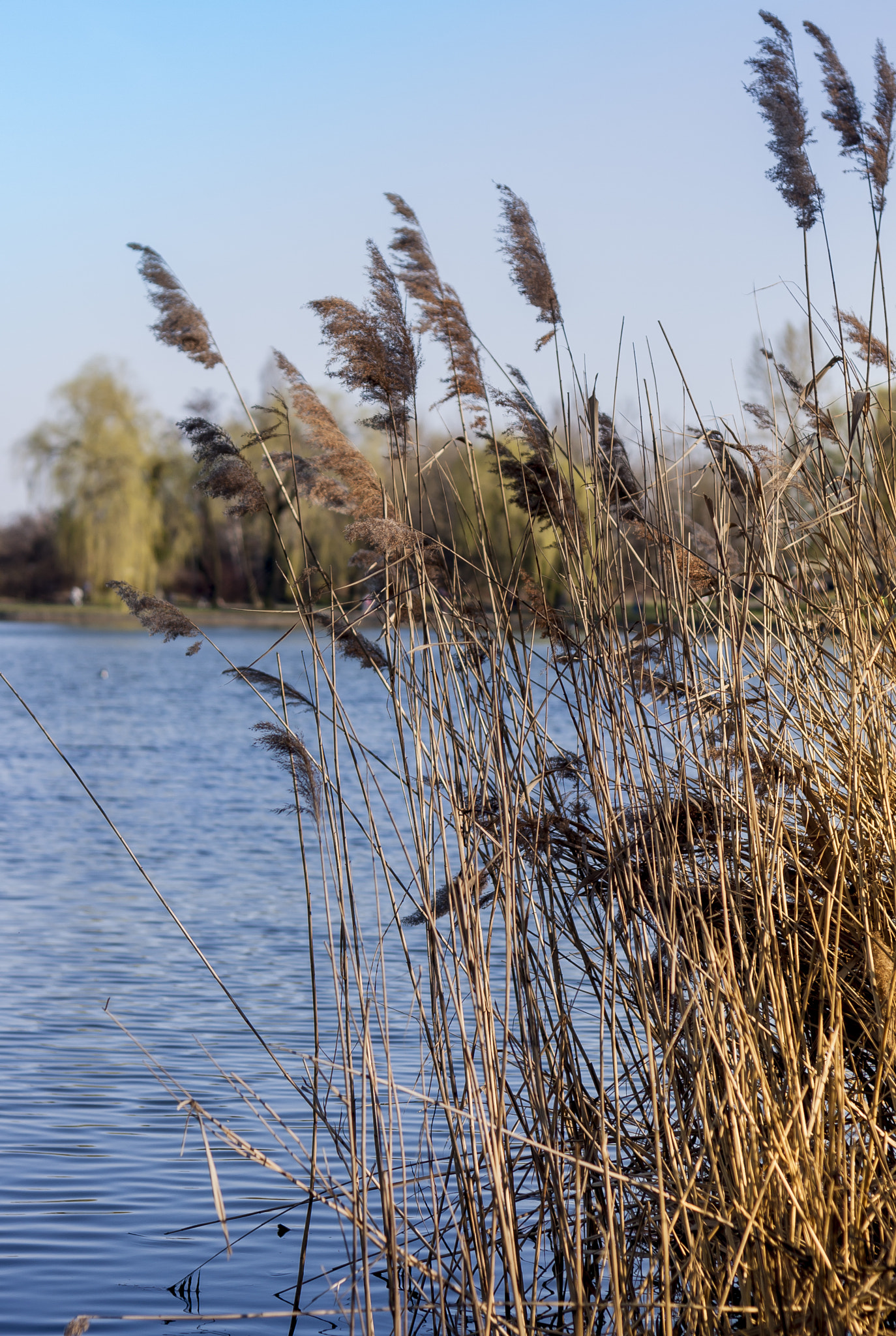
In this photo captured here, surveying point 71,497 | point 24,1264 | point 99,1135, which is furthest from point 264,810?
point 71,497

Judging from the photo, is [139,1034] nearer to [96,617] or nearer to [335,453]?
[335,453]

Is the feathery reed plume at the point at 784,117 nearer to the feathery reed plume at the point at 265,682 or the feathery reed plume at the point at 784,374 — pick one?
the feathery reed plume at the point at 784,374

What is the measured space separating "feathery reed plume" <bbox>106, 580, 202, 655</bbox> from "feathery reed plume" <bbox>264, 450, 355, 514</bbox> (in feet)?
1.21

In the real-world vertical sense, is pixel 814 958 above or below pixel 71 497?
below

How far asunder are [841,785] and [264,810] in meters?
11.7

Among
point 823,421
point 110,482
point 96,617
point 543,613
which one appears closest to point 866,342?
point 823,421

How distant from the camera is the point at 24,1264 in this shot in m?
4.00

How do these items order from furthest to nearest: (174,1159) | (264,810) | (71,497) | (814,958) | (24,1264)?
(71,497), (264,810), (174,1159), (24,1264), (814,958)

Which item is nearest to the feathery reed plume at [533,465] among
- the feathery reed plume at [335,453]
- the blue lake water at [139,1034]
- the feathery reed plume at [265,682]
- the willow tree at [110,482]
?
the feathery reed plume at [335,453]

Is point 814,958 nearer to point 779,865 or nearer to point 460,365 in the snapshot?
point 779,865

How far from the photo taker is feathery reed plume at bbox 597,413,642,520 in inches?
117

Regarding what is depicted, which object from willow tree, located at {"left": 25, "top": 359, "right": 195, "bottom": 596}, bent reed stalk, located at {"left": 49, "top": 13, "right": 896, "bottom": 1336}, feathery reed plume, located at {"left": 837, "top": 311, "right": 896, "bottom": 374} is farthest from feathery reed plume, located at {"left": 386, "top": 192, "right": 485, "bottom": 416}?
willow tree, located at {"left": 25, "top": 359, "right": 195, "bottom": 596}

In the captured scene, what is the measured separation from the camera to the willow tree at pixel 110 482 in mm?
48500

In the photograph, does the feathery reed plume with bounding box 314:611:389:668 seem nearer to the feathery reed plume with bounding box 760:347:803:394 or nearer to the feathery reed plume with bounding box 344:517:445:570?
the feathery reed plume with bounding box 344:517:445:570
